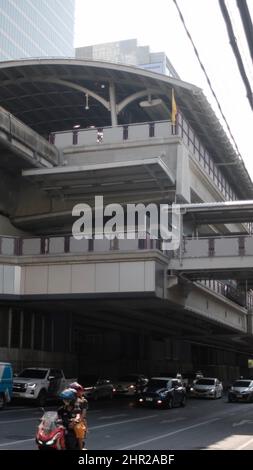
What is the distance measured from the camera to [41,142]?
34344mm

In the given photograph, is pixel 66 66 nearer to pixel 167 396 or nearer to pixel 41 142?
pixel 41 142

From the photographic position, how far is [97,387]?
37.0 m

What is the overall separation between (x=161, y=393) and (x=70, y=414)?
72.3 ft

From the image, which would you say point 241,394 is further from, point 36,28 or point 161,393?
point 36,28

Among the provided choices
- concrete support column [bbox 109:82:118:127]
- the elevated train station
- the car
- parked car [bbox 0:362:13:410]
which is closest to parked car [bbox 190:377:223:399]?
the car

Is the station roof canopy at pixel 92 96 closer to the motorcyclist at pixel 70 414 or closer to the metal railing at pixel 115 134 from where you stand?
the metal railing at pixel 115 134

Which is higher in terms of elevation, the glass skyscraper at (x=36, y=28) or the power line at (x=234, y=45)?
the glass skyscraper at (x=36, y=28)

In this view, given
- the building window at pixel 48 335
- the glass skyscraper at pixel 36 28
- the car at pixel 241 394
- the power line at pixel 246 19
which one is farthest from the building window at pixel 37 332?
the glass skyscraper at pixel 36 28

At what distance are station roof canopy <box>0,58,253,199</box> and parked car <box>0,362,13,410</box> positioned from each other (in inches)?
893

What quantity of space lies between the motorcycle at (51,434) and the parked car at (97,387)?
1077 inches

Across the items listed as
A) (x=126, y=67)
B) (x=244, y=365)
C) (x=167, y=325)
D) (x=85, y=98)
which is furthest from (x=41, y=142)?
(x=244, y=365)

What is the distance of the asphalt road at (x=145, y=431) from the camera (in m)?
15.1

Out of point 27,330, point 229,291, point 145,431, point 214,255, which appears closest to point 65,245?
point 214,255
